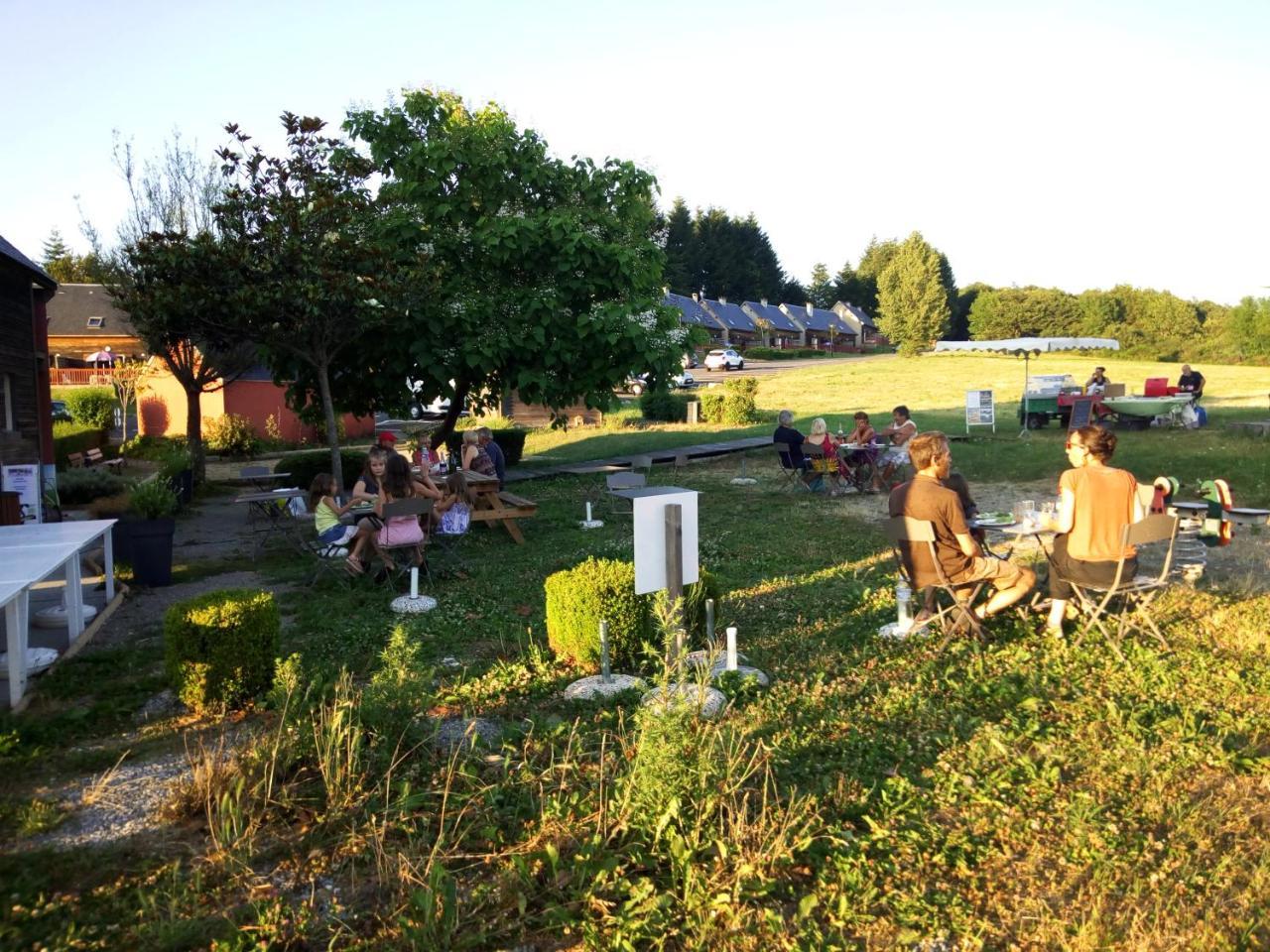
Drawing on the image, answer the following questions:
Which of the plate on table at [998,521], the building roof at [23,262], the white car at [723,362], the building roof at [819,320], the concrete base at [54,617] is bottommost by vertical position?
the concrete base at [54,617]

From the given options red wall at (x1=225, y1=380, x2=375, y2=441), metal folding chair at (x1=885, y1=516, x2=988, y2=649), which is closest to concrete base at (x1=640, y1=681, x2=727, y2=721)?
metal folding chair at (x1=885, y1=516, x2=988, y2=649)

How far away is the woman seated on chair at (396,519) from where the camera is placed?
7.79 m

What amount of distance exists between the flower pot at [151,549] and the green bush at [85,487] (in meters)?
5.40

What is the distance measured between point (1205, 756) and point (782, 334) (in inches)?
3108

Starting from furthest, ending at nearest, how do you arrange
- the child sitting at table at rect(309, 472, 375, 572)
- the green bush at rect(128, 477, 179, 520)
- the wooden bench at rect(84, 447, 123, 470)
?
the wooden bench at rect(84, 447, 123, 470), the green bush at rect(128, 477, 179, 520), the child sitting at table at rect(309, 472, 375, 572)

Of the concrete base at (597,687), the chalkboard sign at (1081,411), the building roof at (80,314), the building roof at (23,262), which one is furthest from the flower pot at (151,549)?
the building roof at (80,314)

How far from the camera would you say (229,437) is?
80.4 ft

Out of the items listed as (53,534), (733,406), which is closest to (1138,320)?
(733,406)

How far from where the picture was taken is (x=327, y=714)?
4094 millimetres

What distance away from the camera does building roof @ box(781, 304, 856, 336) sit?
83.7m

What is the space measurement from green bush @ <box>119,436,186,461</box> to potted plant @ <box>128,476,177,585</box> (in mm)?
16105

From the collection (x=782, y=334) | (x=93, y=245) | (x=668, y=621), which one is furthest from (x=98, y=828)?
(x=782, y=334)

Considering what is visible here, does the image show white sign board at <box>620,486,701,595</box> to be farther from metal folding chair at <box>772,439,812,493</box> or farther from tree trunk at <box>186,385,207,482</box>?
tree trunk at <box>186,385,207,482</box>

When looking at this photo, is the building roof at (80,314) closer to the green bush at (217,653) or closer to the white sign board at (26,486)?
the white sign board at (26,486)
